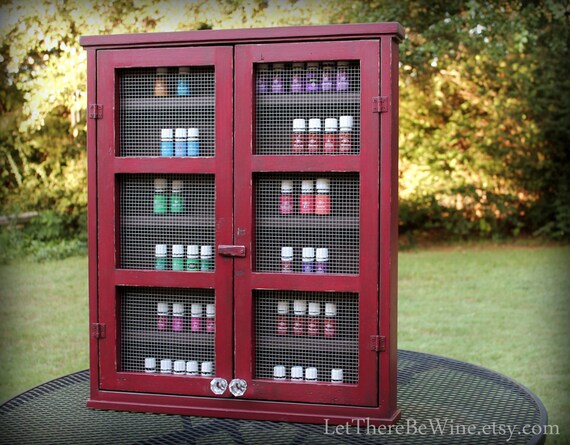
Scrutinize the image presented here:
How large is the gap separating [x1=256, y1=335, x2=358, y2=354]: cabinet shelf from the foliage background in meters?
5.82

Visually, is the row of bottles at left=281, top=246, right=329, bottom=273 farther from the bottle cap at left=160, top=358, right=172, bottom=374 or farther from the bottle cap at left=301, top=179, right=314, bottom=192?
the bottle cap at left=160, top=358, right=172, bottom=374

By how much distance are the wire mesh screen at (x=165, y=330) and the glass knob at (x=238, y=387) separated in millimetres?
149

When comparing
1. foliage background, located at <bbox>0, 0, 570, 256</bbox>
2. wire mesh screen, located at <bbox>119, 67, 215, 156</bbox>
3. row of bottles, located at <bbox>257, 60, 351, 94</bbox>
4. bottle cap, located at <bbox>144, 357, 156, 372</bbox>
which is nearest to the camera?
row of bottles, located at <bbox>257, 60, 351, 94</bbox>

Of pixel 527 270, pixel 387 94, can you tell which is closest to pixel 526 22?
pixel 527 270

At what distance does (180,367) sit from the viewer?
11.8 feet

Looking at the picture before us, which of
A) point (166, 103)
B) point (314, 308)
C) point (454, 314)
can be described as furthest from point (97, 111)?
point (454, 314)

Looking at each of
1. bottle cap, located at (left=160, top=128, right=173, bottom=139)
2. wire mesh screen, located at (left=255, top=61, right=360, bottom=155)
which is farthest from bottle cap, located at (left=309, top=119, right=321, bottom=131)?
bottle cap, located at (left=160, top=128, right=173, bottom=139)

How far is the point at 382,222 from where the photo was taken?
3.32 m

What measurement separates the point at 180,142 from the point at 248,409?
3.68 feet

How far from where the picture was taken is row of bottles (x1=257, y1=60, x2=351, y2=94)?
3430 millimetres

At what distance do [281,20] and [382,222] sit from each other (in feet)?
17.7

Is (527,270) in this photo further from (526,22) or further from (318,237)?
(318,237)

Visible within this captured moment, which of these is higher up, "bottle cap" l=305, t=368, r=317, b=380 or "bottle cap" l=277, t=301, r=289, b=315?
"bottle cap" l=277, t=301, r=289, b=315

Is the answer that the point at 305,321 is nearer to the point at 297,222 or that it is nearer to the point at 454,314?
the point at 297,222
